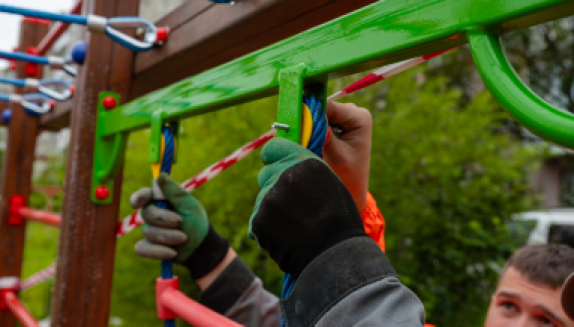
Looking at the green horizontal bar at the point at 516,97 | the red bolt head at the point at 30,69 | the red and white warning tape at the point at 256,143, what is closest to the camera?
the green horizontal bar at the point at 516,97

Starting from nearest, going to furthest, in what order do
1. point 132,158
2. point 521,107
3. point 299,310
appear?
1. point 521,107
2. point 299,310
3. point 132,158

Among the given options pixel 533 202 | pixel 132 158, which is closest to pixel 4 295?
pixel 132 158

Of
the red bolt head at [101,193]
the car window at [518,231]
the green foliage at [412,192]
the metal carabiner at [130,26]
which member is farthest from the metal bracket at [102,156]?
the car window at [518,231]

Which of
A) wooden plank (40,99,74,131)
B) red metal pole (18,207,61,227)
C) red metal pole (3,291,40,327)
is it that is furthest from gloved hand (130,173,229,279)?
wooden plank (40,99,74,131)

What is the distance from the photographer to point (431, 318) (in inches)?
143

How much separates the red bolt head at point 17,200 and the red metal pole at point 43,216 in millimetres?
72

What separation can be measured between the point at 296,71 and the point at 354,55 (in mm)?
118

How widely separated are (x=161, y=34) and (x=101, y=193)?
1.96 ft

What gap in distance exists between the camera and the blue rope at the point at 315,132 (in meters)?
0.75

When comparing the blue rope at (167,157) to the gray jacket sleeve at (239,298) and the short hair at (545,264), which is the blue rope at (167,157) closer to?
the gray jacket sleeve at (239,298)

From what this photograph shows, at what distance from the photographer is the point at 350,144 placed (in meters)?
1.00

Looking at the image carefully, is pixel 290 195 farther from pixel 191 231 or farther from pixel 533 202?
pixel 533 202

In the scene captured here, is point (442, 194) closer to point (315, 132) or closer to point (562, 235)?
point (562, 235)

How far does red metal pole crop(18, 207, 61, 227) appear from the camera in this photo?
2064 millimetres
